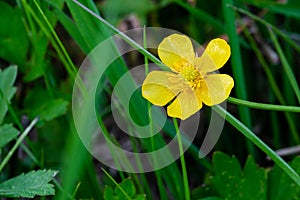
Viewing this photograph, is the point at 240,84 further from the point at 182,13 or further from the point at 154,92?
the point at 182,13

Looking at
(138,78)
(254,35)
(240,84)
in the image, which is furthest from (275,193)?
(254,35)

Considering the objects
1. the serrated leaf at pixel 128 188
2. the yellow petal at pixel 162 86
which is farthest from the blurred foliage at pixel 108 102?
the yellow petal at pixel 162 86

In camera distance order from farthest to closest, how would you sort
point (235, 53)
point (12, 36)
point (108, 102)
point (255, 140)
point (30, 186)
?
point (108, 102), point (12, 36), point (235, 53), point (30, 186), point (255, 140)

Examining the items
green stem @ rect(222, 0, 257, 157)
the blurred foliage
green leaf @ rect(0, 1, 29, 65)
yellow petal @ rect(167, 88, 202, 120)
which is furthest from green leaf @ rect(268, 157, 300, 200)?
green leaf @ rect(0, 1, 29, 65)

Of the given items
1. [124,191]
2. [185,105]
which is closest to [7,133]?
[124,191]

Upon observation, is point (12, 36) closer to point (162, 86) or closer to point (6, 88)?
point (6, 88)

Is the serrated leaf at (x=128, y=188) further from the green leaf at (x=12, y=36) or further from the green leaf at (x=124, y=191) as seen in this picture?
the green leaf at (x=12, y=36)

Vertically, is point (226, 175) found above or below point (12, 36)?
below
